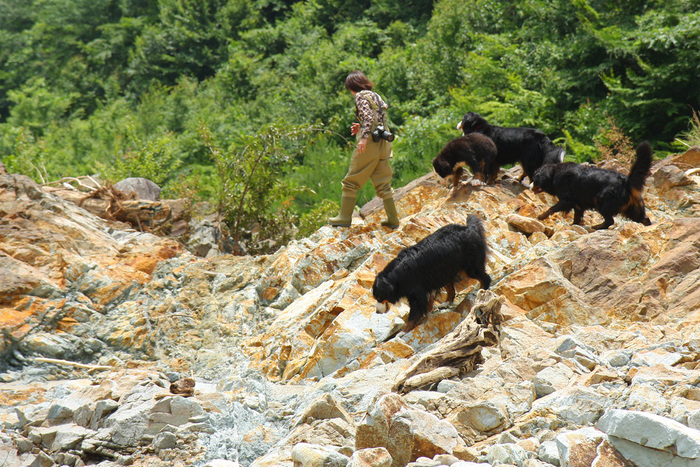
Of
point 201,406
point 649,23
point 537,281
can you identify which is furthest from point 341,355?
point 649,23

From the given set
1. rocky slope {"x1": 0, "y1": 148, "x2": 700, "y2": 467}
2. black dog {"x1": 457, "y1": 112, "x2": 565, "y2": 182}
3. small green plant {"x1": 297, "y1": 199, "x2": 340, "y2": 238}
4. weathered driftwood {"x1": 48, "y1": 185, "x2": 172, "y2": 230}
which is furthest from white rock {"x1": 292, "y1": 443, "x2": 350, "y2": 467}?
weathered driftwood {"x1": 48, "y1": 185, "x2": 172, "y2": 230}

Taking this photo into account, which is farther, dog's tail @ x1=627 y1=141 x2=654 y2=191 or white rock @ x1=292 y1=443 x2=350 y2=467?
dog's tail @ x1=627 y1=141 x2=654 y2=191

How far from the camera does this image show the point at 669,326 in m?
5.42

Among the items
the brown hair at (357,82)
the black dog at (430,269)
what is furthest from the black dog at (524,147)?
the black dog at (430,269)

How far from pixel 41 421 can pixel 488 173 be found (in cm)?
593

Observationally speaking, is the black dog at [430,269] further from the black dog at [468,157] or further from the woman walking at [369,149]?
the black dog at [468,157]

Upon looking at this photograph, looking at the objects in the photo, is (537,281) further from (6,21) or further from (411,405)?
(6,21)

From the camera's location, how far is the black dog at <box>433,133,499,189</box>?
8328 mm

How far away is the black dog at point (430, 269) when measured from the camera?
247 inches

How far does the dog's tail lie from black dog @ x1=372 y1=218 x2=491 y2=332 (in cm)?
197

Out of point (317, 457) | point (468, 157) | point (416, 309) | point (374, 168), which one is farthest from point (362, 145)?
point (317, 457)

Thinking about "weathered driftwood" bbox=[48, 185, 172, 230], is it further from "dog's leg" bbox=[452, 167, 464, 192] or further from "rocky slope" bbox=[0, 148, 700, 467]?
"dog's leg" bbox=[452, 167, 464, 192]

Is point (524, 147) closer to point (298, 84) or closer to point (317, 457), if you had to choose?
point (317, 457)

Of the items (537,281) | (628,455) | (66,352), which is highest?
(628,455)
